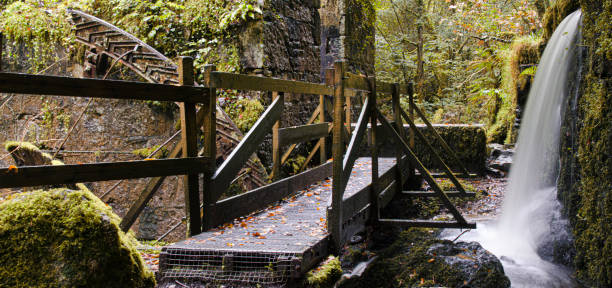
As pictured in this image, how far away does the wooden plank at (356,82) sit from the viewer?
3920 millimetres

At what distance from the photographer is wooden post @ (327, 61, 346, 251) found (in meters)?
3.69

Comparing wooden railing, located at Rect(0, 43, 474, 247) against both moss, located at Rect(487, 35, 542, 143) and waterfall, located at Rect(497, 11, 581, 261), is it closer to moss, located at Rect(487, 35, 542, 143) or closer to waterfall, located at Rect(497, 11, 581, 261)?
waterfall, located at Rect(497, 11, 581, 261)

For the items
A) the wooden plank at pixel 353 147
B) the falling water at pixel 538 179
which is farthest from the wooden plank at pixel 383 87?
the falling water at pixel 538 179

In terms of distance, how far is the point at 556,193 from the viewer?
5.97 meters

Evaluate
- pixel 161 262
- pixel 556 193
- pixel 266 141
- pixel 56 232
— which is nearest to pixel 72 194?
pixel 56 232

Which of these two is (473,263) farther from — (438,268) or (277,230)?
(277,230)

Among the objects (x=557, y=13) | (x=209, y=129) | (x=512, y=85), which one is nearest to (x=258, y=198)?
(x=209, y=129)

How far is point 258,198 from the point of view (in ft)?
15.3

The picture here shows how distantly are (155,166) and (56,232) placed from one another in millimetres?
897

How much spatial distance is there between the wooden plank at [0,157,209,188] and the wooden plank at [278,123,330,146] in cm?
187

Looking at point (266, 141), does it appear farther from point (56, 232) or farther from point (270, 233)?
point (56, 232)

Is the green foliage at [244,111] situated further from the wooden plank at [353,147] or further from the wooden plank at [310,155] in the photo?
the wooden plank at [353,147]

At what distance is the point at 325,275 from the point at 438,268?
138 centimetres

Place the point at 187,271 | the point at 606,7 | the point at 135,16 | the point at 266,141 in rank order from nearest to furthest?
the point at 187,271
the point at 606,7
the point at 266,141
the point at 135,16
